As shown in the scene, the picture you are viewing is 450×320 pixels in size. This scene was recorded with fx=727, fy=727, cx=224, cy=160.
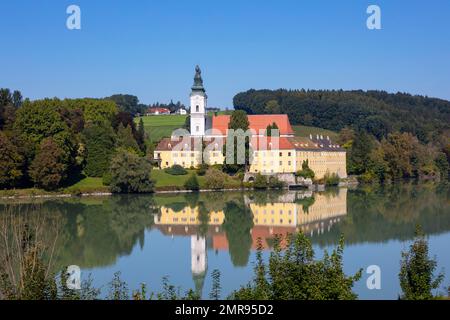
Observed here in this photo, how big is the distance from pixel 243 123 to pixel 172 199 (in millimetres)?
14539

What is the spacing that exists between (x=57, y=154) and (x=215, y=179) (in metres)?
12.8

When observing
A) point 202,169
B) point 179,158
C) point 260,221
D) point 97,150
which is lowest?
point 260,221

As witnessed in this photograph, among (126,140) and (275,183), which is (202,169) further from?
(126,140)

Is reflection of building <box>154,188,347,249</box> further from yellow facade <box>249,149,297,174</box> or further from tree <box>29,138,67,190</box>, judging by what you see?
yellow facade <box>249,149,297,174</box>

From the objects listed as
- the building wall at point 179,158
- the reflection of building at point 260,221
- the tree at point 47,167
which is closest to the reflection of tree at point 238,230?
the reflection of building at point 260,221

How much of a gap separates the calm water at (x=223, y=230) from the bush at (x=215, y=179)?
2662 mm

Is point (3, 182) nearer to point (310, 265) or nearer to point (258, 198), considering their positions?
point (258, 198)

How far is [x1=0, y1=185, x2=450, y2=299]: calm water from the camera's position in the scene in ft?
72.2

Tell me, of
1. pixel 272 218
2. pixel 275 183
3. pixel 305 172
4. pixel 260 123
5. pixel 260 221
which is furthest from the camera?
pixel 260 123

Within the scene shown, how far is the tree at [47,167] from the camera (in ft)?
163

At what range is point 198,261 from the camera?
24.2 meters

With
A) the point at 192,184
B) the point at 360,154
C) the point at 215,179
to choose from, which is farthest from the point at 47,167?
the point at 360,154

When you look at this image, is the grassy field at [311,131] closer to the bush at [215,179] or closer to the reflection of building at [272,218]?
the bush at [215,179]

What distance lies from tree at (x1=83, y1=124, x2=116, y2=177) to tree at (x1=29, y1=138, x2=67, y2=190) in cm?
503
